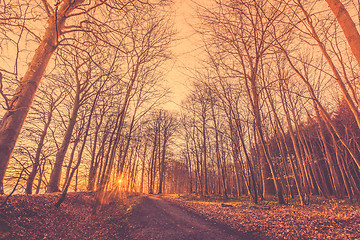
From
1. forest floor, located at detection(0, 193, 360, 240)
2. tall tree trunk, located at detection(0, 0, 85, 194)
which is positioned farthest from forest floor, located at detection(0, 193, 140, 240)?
tall tree trunk, located at detection(0, 0, 85, 194)

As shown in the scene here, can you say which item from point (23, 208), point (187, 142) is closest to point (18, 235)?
point (23, 208)

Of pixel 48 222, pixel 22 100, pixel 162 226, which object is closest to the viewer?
pixel 22 100

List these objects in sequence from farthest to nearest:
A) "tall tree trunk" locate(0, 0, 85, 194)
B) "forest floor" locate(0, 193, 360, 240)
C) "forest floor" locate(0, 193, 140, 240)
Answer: "forest floor" locate(0, 193, 360, 240) → "forest floor" locate(0, 193, 140, 240) → "tall tree trunk" locate(0, 0, 85, 194)

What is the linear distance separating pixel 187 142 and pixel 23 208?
18.3 metres

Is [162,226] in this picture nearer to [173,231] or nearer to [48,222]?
[173,231]

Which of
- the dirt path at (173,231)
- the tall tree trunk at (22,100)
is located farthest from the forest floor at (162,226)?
the tall tree trunk at (22,100)

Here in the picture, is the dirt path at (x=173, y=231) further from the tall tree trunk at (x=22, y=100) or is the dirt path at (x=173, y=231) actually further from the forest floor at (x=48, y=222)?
the tall tree trunk at (x=22, y=100)

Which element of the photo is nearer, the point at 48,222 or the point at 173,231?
the point at 48,222

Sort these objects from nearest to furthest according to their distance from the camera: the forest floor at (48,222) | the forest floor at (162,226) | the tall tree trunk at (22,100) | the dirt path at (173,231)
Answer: the tall tree trunk at (22,100), the forest floor at (48,222), the forest floor at (162,226), the dirt path at (173,231)

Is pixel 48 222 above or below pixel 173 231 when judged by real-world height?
above

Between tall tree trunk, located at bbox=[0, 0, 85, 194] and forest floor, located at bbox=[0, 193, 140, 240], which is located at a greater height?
tall tree trunk, located at bbox=[0, 0, 85, 194]

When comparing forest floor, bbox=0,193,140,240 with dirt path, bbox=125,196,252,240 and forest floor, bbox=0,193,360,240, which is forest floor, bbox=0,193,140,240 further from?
dirt path, bbox=125,196,252,240

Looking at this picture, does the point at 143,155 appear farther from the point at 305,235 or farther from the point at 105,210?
the point at 305,235

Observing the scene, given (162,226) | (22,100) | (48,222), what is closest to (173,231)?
(162,226)
